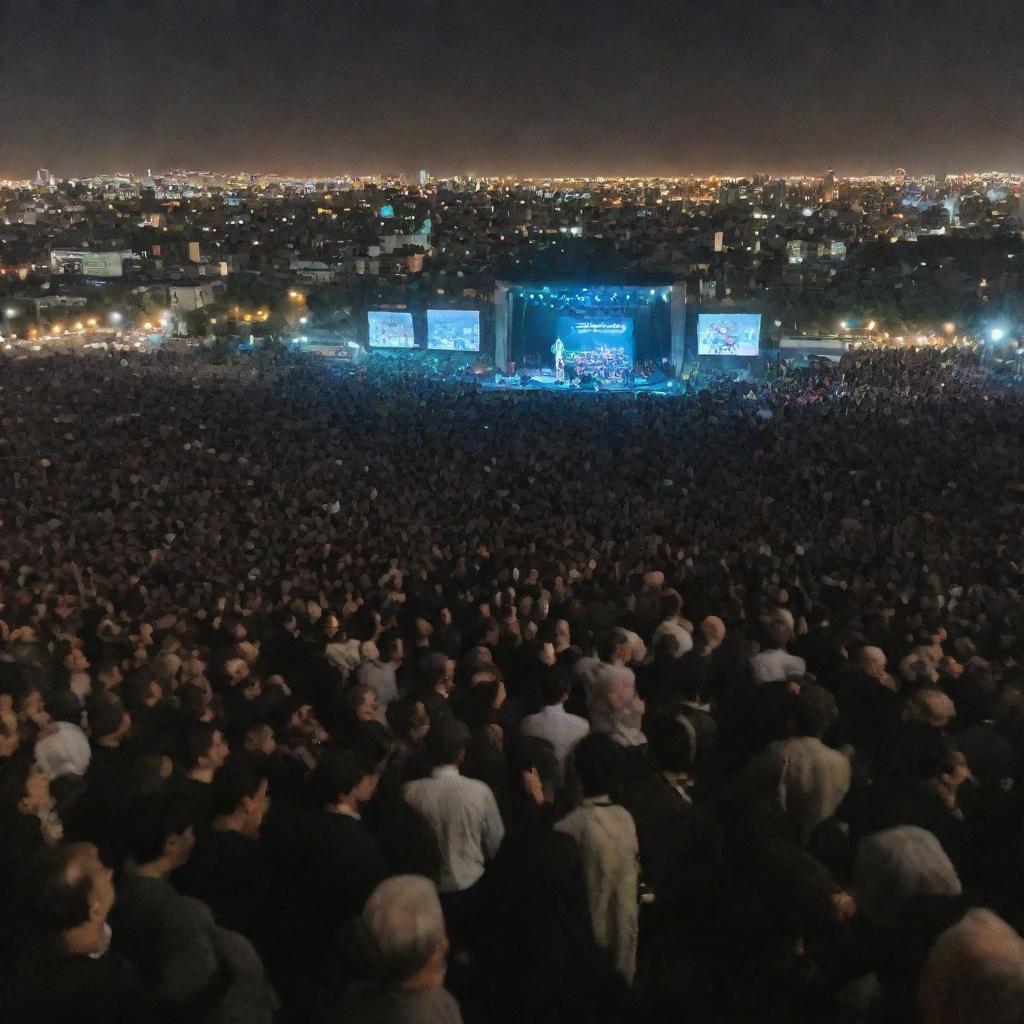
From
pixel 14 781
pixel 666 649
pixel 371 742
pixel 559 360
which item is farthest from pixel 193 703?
pixel 559 360

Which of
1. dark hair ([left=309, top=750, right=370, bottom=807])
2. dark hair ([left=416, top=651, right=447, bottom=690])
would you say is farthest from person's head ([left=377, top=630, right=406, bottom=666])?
dark hair ([left=309, top=750, right=370, bottom=807])

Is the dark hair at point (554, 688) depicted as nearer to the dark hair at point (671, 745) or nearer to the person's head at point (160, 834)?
the dark hair at point (671, 745)

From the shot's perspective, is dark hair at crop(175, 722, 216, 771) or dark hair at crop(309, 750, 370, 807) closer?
dark hair at crop(309, 750, 370, 807)

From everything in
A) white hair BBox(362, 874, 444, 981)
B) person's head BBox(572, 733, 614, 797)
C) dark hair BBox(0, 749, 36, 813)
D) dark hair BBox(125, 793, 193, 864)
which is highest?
white hair BBox(362, 874, 444, 981)

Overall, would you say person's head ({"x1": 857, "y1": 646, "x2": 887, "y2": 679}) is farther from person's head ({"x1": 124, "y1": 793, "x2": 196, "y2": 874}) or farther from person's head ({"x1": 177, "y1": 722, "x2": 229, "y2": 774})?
person's head ({"x1": 124, "y1": 793, "x2": 196, "y2": 874})

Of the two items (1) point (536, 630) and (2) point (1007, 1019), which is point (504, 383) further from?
(2) point (1007, 1019)

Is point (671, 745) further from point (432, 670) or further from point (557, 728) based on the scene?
point (432, 670)
